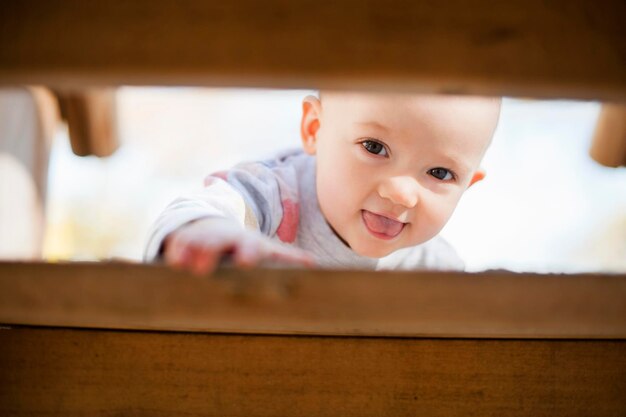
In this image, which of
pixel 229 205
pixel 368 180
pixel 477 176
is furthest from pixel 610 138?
pixel 229 205

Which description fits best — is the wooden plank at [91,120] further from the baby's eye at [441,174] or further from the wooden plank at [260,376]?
the wooden plank at [260,376]

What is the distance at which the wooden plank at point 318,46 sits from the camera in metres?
0.50

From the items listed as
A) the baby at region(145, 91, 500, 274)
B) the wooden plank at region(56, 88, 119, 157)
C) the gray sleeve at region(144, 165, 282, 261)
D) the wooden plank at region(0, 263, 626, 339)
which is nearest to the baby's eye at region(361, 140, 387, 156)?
the baby at region(145, 91, 500, 274)

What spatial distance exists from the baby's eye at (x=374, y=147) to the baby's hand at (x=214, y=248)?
1.31ft

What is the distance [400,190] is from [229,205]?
0.84 ft

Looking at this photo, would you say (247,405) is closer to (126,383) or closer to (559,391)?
(126,383)

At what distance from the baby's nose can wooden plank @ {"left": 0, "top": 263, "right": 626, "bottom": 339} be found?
0.46 metres

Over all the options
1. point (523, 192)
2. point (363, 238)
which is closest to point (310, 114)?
point (363, 238)

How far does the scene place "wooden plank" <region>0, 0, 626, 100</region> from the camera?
500 millimetres

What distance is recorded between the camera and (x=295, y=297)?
55 centimetres

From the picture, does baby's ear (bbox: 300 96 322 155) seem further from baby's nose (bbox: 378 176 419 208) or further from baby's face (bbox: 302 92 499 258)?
baby's nose (bbox: 378 176 419 208)

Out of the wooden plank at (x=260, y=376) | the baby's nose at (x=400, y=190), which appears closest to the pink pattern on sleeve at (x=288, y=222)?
the baby's nose at (x=400, y=190)

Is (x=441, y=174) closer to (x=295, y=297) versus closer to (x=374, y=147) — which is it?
(x=374, y=147)

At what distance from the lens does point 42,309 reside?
551 mm
